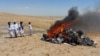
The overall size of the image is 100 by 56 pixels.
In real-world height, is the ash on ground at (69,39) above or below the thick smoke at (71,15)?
below

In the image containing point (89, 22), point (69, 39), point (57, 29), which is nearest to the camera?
point (69, 39)

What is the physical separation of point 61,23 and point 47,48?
18.9 ft

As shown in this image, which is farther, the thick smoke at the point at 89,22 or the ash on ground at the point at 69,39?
the thick smoke at the point at 89,22

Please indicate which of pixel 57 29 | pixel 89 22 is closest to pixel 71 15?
pixel 57 29

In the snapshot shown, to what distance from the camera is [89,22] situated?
39.4 m

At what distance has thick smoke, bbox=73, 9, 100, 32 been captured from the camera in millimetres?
33656

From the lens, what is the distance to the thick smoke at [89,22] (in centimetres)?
3366

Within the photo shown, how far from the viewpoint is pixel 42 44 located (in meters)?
25.1

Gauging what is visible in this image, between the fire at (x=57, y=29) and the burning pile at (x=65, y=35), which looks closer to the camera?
the burning pile at (x=65, y=35)

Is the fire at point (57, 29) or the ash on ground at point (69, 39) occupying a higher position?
the fire at point (57, 29)

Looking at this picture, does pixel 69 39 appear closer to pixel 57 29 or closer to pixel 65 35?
pixel 65 35

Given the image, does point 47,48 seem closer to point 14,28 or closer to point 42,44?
point 42,44

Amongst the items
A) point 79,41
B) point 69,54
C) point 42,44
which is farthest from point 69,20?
point 69,54

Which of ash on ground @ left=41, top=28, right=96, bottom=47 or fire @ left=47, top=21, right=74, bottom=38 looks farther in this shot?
fire @ left=47, top=21, right=74, bottom=38
